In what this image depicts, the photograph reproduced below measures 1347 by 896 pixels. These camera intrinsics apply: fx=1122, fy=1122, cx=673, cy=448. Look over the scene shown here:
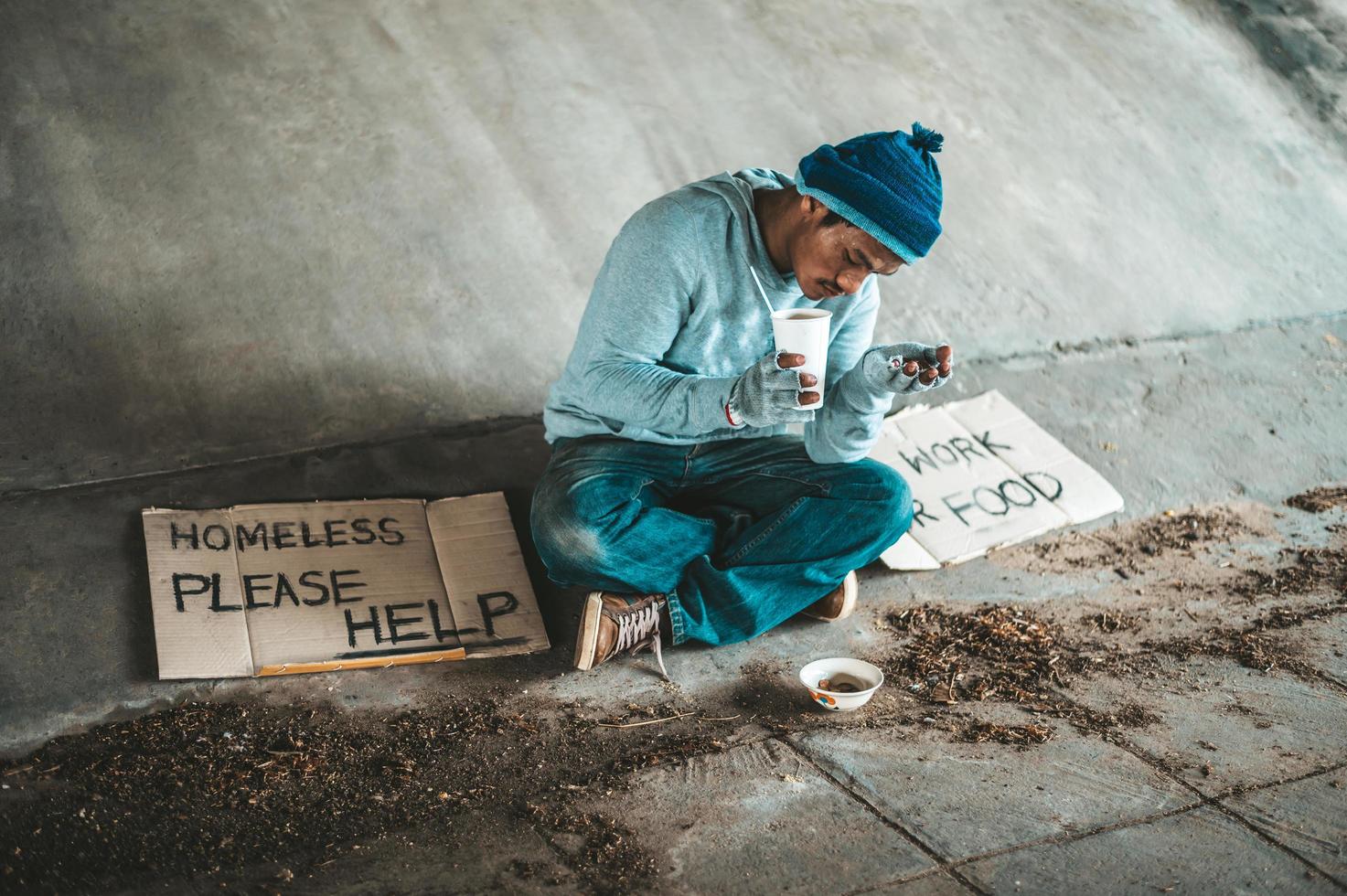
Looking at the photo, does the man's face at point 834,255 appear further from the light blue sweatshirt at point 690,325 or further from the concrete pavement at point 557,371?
the concrete pavement at point 557,371

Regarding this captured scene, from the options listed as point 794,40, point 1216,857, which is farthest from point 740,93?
point 1216,857

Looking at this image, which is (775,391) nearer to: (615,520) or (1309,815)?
(615,520)

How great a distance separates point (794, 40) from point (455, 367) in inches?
79.5

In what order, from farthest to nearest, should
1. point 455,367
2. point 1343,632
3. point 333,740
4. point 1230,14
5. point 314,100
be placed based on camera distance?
1. point 1230,14
2. point 314,100
3. point 455,367
4. point 1343,632
5. point 333,740

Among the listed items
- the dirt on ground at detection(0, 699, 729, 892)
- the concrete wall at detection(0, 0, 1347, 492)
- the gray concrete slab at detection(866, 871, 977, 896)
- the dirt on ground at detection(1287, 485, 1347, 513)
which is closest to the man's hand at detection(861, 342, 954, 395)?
the dirt on ground at detection(0, 699, 729, 892)

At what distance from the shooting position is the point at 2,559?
240cm

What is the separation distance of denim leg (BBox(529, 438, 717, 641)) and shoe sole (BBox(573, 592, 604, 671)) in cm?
7

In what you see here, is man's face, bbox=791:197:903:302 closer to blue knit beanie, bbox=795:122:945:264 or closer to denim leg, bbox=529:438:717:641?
blue knit beanie, bbox=795:122:945:264

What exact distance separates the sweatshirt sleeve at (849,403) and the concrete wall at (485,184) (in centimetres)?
99

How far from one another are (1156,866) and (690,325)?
52.5 inches

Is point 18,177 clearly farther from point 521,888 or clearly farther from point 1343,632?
point 1343,632

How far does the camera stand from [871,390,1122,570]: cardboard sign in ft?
9.95

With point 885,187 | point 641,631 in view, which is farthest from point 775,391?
point 641,631

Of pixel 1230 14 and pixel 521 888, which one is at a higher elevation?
pixel 1230 14
